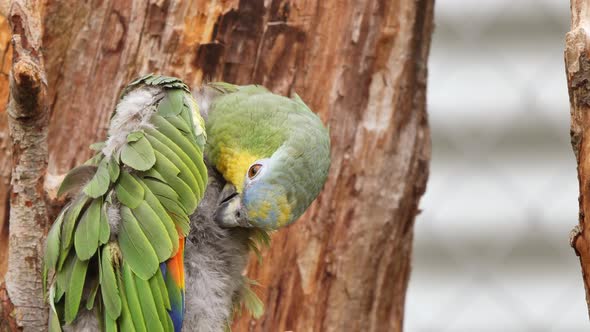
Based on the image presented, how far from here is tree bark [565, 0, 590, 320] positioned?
190cm

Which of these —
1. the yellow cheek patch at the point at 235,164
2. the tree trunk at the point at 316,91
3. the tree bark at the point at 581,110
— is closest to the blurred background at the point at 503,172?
the tree trunk at the point at 316,91

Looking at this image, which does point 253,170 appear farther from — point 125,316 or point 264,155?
point 125,316

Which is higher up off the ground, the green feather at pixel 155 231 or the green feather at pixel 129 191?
the green feather at pixel 129 191

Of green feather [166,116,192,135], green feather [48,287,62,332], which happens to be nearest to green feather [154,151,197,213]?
green feather [166,116,192,135]

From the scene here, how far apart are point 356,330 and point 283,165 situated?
2.90 ft

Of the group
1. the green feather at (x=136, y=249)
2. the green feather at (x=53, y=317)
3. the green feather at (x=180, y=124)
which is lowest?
the green feather at (x=53, y=317)

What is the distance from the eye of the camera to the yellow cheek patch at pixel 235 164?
232 cm

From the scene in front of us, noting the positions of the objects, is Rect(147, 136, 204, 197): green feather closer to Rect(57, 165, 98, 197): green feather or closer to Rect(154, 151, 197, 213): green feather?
Rect(154, 151, 197, 213): green feather

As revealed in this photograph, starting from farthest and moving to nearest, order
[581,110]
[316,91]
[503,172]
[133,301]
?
[503,172] < [316,91] < [133,301] < [581,110]

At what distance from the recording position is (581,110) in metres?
1.94

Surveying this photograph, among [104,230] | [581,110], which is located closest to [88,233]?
[104,230]

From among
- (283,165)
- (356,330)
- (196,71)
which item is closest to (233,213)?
(283,165)

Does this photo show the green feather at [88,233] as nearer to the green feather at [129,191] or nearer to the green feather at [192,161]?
the green feather at [129,191]

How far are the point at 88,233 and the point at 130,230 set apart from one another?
0.11 meters
